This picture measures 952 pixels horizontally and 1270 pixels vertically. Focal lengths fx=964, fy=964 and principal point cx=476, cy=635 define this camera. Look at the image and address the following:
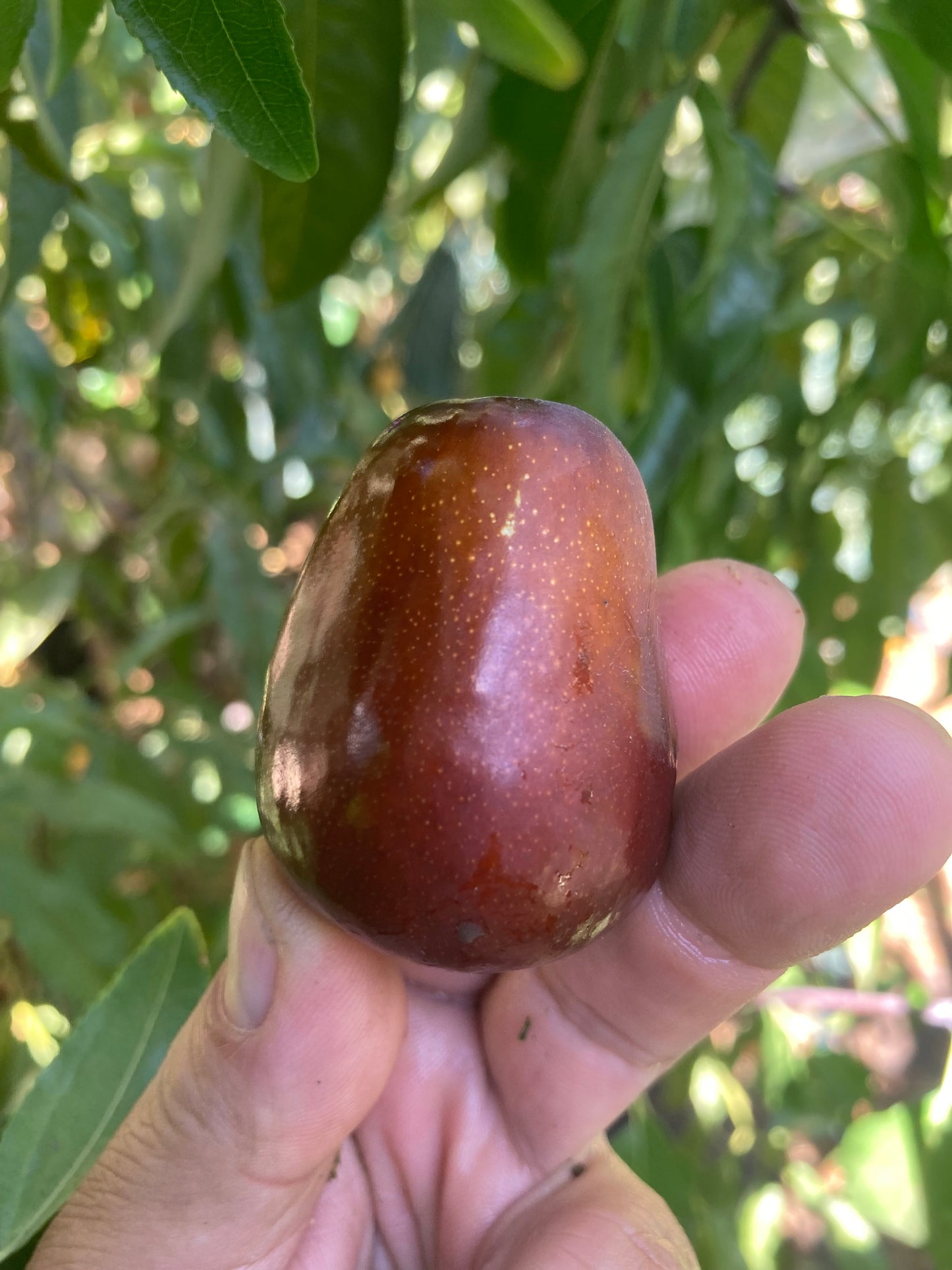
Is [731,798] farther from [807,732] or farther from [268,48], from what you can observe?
[268,48]

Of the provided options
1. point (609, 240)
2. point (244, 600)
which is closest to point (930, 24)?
point (609, 240)

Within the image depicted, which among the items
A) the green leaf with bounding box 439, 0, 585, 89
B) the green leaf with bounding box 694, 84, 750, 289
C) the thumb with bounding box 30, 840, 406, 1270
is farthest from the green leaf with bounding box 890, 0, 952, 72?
the thumb with bounding box 30, 840, 406, 1270

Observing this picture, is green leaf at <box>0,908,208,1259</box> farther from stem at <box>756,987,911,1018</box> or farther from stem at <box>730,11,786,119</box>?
stem at <box>756,987,911,1018</box>

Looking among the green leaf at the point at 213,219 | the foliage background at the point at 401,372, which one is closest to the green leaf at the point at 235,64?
the foliage background at the point at 401,372

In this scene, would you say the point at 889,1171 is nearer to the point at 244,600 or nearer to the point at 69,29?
the point at 244,600

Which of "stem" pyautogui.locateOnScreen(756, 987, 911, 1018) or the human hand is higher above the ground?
the human hand

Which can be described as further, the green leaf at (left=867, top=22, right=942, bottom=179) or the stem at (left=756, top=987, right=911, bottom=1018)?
the stem at (left=756, top=987, right=911, bottom=1018)
